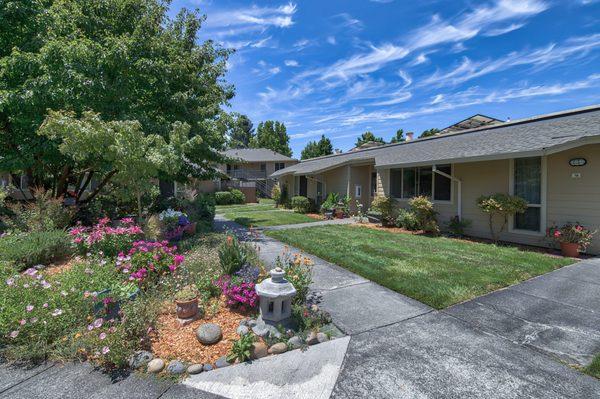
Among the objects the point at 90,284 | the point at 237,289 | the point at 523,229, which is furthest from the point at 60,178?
the point at 523,229

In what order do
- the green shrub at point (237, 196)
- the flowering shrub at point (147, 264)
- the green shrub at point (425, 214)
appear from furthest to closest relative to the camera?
the green shrub at point (237, 196)
the green shrub at point (425, 214)
the flowering shrub at point (147, 264)

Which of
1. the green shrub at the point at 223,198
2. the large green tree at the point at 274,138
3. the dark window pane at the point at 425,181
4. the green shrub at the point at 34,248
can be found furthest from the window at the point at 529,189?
the large green tree at the point at 274,138

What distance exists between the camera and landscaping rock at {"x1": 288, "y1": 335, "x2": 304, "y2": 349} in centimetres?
326

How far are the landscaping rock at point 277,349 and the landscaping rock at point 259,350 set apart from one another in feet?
0.18

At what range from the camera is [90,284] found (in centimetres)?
379

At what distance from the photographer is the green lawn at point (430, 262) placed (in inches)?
193

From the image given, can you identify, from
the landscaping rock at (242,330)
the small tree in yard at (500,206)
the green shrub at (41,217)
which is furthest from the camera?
the small tree in yard at (500,206)

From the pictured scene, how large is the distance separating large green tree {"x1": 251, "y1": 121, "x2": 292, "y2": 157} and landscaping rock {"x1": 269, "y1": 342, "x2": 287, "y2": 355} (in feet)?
152

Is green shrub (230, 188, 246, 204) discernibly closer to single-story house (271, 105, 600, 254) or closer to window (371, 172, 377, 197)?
window (371, 172, 377, 197)

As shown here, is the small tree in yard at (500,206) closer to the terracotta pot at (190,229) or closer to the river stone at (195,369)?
the river stone at (195,369)

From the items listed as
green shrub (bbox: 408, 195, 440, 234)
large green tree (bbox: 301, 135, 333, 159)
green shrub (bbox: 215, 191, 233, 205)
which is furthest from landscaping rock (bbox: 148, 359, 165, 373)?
large green tree (bbox: 301, 135, 333, 159)

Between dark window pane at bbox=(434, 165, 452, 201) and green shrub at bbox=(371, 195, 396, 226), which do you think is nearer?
dark window pane at bbox=(434, 165, 452, 201)

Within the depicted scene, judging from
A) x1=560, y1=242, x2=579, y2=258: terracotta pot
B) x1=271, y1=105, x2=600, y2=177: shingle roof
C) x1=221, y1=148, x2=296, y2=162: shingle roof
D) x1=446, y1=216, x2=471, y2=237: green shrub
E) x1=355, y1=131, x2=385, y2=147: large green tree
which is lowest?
x1=560, y1=242, x2=579, y2=258: terracotta pot

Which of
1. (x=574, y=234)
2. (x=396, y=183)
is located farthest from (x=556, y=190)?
(x=396, y=183)
